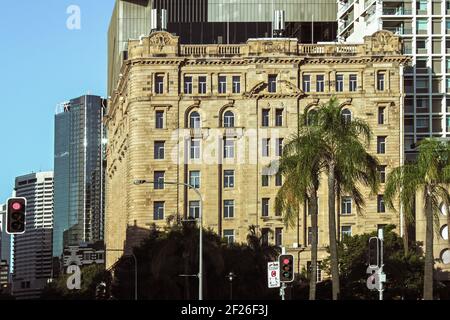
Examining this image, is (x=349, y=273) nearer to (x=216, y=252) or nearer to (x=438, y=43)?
(x=216, y=252)

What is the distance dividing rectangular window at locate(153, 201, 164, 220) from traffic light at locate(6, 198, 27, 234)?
294 ft

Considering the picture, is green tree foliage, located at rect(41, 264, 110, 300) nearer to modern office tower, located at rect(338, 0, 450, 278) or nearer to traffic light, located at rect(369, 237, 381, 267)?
modern office tower, located at rect(338, 0, 450, 278)

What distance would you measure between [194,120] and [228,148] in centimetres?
504

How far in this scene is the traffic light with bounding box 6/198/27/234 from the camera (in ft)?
137

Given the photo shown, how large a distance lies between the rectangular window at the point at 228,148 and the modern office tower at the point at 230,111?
114 millimetres

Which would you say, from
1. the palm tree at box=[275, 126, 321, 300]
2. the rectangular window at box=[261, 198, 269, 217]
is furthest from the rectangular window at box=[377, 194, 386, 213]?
the palm tree at box=[275, 126, 321, 300]

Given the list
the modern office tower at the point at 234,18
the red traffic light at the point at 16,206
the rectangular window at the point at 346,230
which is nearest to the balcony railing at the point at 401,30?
the modern office tower at the point at 234,18

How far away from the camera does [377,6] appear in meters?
148

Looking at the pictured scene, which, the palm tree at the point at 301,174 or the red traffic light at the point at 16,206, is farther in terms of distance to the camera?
the palm tree at the point at 301,174

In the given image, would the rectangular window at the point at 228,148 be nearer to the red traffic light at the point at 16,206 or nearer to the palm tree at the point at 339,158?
the palm tree at the point at 339,158

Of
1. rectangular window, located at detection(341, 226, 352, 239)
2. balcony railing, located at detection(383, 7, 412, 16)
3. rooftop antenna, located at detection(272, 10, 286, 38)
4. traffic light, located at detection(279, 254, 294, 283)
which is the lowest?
traffic light, located at detection(279, 254, 294, 283)

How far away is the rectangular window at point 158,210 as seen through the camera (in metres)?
132
